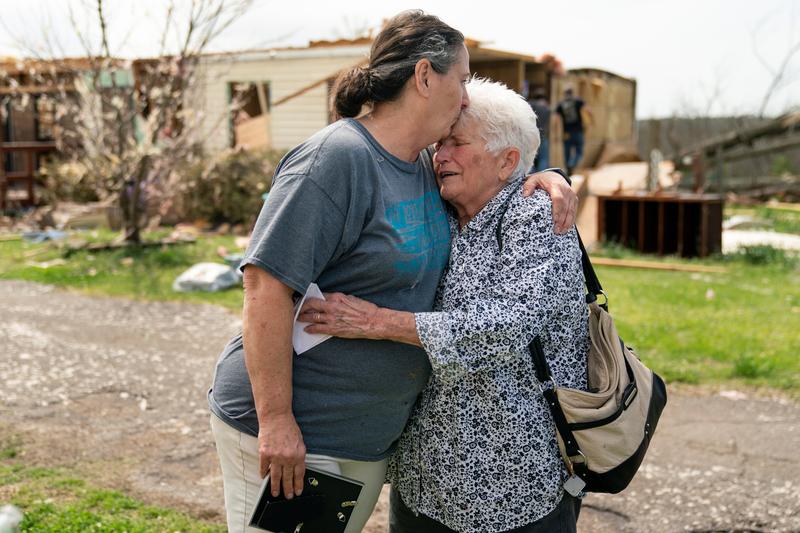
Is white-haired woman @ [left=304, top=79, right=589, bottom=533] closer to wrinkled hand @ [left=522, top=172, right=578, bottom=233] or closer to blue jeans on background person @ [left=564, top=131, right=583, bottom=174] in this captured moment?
wrinkled hand @ [left=522, top=172, right=578, bottom=233]

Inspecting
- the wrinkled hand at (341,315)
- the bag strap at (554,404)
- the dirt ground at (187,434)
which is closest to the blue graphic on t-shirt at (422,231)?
the wrinkled hand at (341,315)

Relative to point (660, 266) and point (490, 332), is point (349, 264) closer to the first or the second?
point (490, 332)

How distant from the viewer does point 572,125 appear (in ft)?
53.5

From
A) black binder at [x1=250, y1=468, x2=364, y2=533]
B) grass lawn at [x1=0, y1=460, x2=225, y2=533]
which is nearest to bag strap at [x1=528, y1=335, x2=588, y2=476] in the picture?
black binder at [x1=250, y1=468, x2=364, y2=533]

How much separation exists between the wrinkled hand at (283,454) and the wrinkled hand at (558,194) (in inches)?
34.9

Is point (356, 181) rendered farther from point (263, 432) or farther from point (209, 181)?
point (209, 181)

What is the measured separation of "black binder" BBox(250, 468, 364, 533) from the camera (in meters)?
2.06

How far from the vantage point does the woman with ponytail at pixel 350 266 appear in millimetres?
1931

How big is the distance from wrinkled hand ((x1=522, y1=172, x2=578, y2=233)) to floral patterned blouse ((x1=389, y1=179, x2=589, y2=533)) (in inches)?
1.0

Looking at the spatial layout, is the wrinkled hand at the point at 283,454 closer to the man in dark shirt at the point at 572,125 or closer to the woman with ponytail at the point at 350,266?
the woman with ponytail at the point at 350,266

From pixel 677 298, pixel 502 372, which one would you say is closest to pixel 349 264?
pixel 502 372

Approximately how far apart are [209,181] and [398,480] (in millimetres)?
12288

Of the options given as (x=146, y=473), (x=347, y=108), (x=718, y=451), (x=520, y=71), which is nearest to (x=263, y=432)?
(x=347, y=108)

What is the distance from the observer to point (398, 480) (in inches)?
93.0
